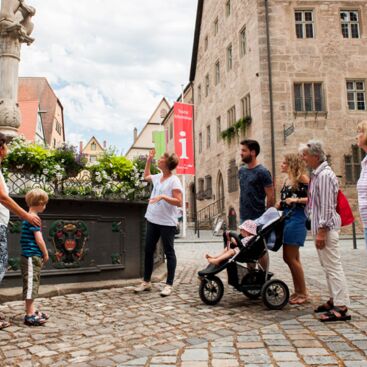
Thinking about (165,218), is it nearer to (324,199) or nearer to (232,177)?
(324,199)

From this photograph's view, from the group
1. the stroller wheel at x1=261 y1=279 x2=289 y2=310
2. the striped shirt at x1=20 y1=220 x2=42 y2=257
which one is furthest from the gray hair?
the striped shirt at x1=20 y1=220 x2=42 y2=257

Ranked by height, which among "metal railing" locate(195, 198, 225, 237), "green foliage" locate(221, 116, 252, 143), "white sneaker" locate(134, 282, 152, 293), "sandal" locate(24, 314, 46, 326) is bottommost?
"sandal" locate(24, 314, 46, 326)

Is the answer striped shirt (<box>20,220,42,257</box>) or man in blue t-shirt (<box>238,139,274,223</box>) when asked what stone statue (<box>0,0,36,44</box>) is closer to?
striped shirt (<box>20,220,42,257</box>)

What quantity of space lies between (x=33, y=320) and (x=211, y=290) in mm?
2003

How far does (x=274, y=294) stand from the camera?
4770mm

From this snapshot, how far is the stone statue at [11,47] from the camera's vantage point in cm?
700

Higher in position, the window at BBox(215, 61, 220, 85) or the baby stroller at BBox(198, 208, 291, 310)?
the window at BBox(215, 61, 220, 85)

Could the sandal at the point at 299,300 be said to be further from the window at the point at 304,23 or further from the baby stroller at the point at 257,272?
the window at the point at 304,23

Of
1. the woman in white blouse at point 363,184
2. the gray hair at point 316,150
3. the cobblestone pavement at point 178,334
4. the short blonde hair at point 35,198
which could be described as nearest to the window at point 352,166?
the cobblestone pavement at point 178,334

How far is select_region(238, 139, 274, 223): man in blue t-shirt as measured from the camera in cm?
519

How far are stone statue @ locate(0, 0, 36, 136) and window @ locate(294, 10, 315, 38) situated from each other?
1597 cm

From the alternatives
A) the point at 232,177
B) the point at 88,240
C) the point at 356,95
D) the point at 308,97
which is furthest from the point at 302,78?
the point at 88,240

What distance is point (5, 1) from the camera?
7383 millimetres

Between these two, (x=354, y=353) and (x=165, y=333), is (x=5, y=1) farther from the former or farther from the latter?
(x=354, y=353)
